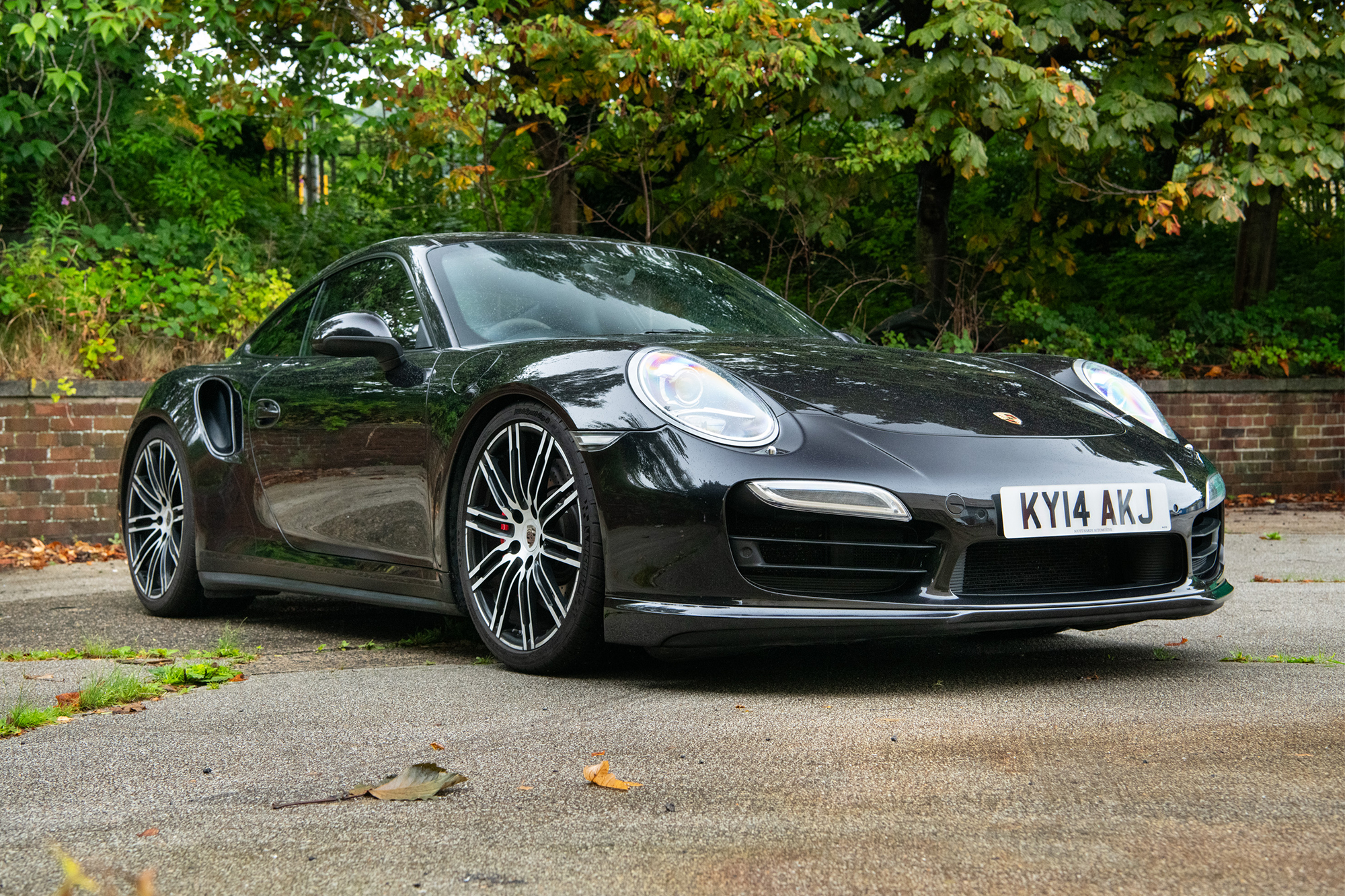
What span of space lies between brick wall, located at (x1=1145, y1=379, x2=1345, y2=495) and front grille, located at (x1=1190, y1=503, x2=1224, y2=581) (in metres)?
7.41

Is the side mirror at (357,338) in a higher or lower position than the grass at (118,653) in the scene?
higher

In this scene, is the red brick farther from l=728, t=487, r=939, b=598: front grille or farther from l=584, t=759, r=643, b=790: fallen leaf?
l=584, t=759, r=643, b=790: fallen leaf

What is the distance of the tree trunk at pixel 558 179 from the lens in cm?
1032

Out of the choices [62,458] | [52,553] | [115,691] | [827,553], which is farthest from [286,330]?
[62,458]

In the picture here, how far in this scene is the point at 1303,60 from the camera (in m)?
10.0

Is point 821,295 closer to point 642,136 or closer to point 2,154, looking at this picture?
point 642,136

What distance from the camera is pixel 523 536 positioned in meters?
3.78

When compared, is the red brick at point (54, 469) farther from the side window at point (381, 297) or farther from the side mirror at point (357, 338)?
the side mirror at point (357, 338)

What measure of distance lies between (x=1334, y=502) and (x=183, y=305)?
833 cm

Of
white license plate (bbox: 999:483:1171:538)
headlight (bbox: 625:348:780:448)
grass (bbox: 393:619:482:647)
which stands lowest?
grass (bbox: 393:619:482:647)

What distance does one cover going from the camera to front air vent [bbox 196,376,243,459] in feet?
16.8

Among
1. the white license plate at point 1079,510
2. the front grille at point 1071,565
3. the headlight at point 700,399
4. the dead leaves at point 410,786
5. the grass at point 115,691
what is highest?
the headlight at point 700,399

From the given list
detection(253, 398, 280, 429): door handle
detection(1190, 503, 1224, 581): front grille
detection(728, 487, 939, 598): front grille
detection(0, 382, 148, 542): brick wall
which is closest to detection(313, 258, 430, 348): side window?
detection(253, 398, 280, 429): door handle

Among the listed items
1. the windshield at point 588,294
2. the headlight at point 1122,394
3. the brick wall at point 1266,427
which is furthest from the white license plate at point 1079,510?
the brick wall at point 1266,427
